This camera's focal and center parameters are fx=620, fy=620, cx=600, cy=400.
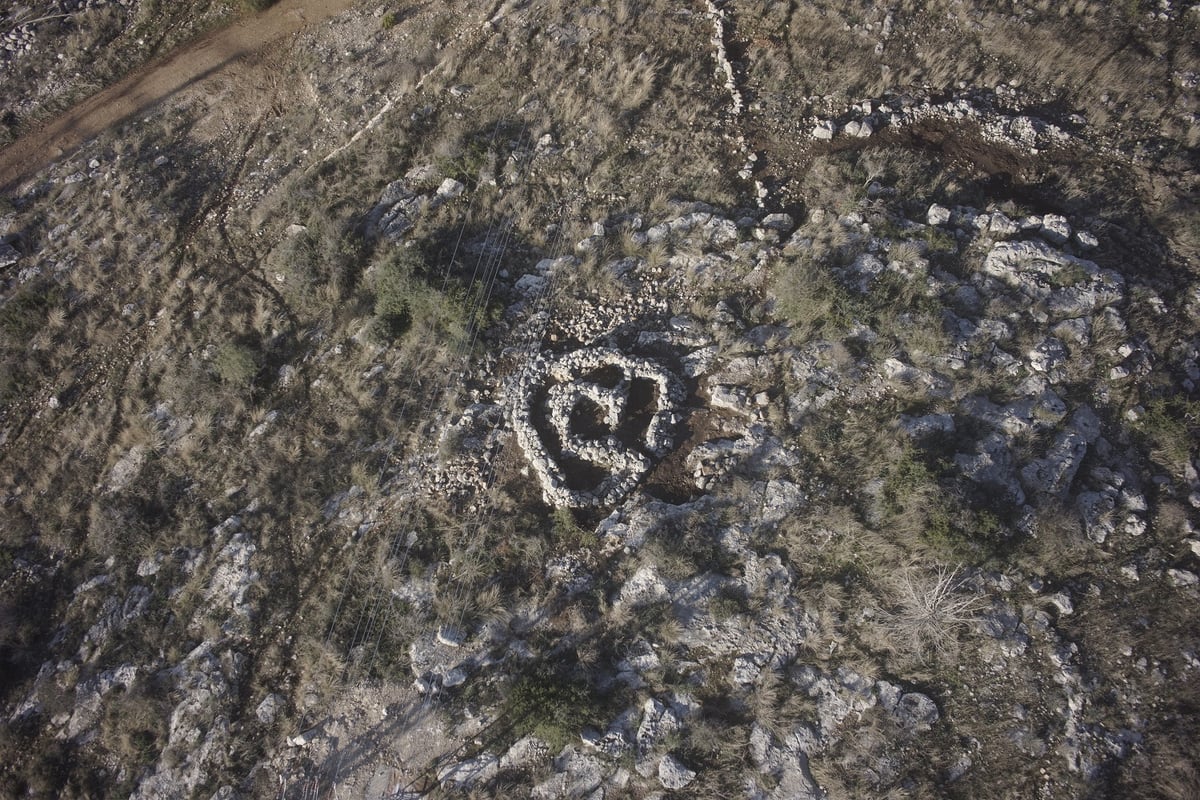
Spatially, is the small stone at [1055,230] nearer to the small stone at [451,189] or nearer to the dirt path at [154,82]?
the small stone at [451,189]

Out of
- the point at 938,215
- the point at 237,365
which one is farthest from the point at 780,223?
the point at 237,365

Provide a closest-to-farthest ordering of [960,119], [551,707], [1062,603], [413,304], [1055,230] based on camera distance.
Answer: [551,707]
[1062,603]
[1055,230]
[413,304]
[960,119]

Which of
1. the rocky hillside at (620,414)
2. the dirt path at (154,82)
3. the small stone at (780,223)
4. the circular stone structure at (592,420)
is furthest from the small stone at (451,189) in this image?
the dirt path at (154,82)

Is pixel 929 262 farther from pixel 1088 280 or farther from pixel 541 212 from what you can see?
pixel 541 212

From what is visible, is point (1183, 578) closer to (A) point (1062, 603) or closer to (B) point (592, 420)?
(A) point (1062, 603)

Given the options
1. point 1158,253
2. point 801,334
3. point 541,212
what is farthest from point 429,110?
point 1158,253
